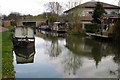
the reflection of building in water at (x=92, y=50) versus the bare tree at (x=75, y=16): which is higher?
the bare tree at (x=75, y=16)

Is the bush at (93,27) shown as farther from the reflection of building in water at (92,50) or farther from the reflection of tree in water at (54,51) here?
the reflection of tree in water at (54,51)

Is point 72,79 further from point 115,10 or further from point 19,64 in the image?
point 115,10

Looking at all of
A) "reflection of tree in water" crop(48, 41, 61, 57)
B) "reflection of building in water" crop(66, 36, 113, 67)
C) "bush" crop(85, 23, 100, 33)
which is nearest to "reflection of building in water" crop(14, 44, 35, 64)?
"reflection of tree in water" crop(48, 41, 61, 57)

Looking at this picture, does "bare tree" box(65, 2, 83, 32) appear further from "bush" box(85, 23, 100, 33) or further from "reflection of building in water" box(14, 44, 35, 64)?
"reflection of building in water" box(14, 44, 35, 64)

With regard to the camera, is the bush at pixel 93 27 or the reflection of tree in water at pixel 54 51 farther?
the bush at pixel 93 27

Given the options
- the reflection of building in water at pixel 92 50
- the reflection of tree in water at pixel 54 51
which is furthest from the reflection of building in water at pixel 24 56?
the reflection of building in water at pixel 92 50

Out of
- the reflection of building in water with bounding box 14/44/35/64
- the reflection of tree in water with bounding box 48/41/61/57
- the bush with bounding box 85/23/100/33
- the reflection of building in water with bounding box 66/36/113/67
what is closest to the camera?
the reflection of building in water with bounding box 14/44/35/64

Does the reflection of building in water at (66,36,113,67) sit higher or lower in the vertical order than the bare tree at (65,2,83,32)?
lower

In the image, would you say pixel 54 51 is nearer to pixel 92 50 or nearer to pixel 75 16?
pixel 92 50

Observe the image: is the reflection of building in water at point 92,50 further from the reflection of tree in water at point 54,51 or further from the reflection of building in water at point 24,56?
the reflection of building in water at point 24,56

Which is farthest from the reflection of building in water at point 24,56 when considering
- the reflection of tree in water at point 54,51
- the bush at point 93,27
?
the bush at point 93,27

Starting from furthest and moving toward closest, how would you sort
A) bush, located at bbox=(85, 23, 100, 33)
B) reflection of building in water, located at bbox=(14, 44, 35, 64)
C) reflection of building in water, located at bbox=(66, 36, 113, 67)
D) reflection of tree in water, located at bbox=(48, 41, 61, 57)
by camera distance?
bush, located at bbox=(85, 23, 100, 33) → reflection of tree in water, located at bbox=(48, 41, 61, 57) → reflection of building in water, located at bbox=(66, 36, 113, 67) → reflection of building in water, located at bbox=(14, 44, 35, 64)

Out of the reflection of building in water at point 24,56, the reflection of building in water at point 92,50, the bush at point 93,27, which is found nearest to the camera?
the reflection of building in water at point 24,56

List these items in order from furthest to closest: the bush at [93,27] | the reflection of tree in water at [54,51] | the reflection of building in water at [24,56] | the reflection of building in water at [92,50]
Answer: the bush at [93,27] < the reflection of tree in water at [54,51] < the reflection of building in water at [92,50] < the reflection of building in water at [24,56]
